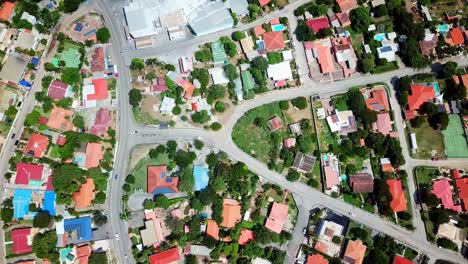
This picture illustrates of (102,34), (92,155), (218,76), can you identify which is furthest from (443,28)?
(92,155)

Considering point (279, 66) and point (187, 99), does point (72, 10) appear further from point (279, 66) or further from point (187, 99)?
point (279, 66)

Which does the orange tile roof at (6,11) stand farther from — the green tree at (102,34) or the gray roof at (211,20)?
the gray roof at (211,20)

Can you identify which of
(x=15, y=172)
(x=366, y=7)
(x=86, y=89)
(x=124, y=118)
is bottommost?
Answer: (x=15, y=172)

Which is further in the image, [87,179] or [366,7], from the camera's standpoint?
[366,7]

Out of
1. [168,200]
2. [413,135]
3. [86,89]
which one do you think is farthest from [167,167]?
[413,135]

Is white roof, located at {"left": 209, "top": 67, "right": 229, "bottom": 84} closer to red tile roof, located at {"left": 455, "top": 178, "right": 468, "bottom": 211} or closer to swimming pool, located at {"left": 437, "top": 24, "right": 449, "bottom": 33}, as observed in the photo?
swimming pool, located at {"left": 437, "top": 24, "right": 449, "bottom": 33}

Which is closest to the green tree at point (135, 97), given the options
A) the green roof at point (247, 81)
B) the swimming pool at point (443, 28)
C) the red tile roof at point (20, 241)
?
the green roof at point (247, 81)
